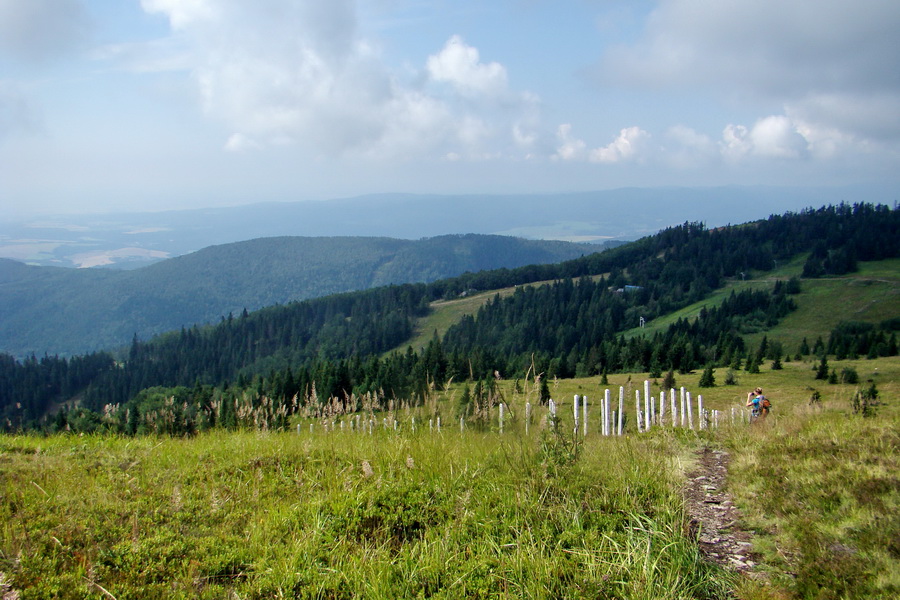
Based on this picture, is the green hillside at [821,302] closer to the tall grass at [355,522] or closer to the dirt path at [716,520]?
the dirt path at [716,520]

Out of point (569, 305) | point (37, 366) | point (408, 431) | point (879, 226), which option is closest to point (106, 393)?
point (37, 366)

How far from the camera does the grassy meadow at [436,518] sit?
11.7ft

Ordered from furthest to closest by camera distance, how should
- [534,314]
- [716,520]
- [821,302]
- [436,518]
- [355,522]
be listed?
[534,314]
[821,302]
[716,520]
[436,518]
[355,522]

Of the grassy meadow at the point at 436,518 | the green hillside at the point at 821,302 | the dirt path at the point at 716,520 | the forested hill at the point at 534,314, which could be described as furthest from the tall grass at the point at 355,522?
the forested hill at the point at 534,314

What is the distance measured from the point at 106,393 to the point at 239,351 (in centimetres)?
3450

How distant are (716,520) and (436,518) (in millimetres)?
2638

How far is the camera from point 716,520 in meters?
4.76

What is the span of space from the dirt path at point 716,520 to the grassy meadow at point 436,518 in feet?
0.44

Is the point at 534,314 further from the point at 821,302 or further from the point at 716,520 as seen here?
the point at 716,520

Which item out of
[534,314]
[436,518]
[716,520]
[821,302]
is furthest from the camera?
[534,314]

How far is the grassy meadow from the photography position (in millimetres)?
3555

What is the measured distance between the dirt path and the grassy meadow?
135mm

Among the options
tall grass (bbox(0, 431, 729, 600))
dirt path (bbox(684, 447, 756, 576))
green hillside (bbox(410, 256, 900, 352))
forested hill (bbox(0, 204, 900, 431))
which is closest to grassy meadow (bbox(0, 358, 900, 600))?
tall grass (bbox(0, 431, 729, 600))

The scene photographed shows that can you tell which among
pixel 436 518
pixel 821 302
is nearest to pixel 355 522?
pixel 436 518
